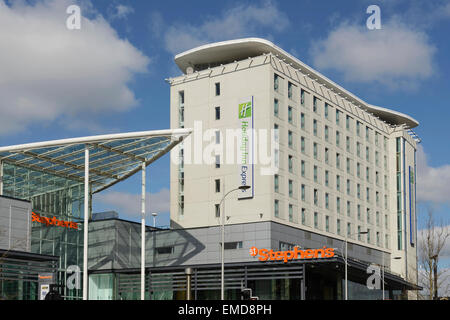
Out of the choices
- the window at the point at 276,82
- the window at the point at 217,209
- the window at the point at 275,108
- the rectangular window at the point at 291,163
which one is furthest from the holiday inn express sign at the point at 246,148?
the rectangular window at the point at 291,163

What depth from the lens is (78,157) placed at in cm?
5934

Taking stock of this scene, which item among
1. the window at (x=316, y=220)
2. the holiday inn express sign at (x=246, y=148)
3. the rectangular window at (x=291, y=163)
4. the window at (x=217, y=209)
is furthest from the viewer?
the window at (x=316, y=220)

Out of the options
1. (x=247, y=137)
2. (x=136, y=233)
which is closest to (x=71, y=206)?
(x=136, y=233)

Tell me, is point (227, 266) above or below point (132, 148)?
below

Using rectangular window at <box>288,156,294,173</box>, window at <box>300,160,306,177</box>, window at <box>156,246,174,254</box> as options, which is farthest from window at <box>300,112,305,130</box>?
window at <box>156,246,174,254</box>

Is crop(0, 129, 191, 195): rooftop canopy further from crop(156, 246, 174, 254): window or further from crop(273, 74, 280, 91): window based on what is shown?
crop(273, 74, 280, 91): window

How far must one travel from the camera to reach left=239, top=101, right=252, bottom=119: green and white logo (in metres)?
72.0

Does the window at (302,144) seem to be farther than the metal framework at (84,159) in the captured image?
Yes

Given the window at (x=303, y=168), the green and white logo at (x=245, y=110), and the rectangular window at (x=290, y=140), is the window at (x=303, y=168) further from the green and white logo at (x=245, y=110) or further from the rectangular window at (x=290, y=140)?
the green and white logo at (x=245, y=110)

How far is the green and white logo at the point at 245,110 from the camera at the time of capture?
7200 centimetres

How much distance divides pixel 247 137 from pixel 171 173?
459 inches

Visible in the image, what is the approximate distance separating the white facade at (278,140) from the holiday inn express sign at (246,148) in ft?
1.76
